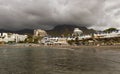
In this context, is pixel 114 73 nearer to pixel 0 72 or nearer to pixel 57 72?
pixel 57 72

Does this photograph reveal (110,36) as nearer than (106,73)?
No

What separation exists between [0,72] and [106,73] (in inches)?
644

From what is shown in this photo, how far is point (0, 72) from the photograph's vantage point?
3103 centimetres

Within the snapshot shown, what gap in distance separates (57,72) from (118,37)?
15662 cm

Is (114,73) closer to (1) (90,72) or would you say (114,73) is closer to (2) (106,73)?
(2) (106,73)

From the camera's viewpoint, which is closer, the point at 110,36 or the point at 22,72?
the point at 22,72

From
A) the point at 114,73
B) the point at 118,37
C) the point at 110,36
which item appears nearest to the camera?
the point at 114,73

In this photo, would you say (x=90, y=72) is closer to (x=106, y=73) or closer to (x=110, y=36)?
(x=106, y=73)

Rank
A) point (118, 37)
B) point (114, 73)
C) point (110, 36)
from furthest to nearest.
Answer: point (110, 36)
point (118, 37)
point (114, 73)

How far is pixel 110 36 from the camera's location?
634 ft

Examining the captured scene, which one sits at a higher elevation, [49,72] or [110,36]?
[110,36]

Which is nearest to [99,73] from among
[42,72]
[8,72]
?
[42,72]

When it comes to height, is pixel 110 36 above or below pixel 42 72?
above

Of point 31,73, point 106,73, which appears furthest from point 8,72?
point 106,73
